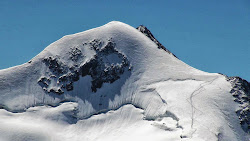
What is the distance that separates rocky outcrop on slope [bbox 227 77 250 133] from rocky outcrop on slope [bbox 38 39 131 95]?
21912 millimetres

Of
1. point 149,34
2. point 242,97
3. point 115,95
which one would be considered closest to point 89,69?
point 115,95

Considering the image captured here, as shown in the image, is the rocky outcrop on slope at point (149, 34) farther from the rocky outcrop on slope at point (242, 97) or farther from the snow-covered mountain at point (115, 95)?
the rocky outcrop on slope at point (242, 97)

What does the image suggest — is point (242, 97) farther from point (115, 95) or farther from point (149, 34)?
point (149, 34)

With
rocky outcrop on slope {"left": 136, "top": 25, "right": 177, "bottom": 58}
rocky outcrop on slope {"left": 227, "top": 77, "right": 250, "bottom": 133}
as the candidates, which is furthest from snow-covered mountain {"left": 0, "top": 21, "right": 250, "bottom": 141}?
rocky outcrop on slope {"left": 136, "top": 25, "right": 177, "bottom": 58}

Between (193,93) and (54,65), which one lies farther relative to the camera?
(54,65)

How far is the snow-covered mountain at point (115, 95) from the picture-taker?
77562 mm

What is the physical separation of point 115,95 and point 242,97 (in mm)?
25208

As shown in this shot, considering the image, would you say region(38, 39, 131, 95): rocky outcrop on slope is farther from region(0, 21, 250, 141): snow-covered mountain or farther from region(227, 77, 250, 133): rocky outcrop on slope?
region(227, 77, 250, 133): rocky outcrop on slope

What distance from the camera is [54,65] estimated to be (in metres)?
90.1

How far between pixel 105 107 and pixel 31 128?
1540cm

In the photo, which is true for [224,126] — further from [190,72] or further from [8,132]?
[8,132]

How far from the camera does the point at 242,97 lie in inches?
3258

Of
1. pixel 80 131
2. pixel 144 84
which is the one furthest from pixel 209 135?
pixel 80 131

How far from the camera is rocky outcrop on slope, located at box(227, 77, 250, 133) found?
78.9 meters
